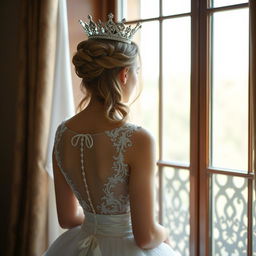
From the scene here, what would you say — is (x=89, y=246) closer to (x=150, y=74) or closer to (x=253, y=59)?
(x=253, y=59)

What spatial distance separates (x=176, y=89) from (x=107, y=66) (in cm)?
85

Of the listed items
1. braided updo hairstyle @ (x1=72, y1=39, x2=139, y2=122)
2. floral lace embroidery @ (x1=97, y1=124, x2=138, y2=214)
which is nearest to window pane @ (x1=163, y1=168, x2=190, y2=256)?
floral lace embroidery @ (x1=97, y1=124, x2=138, y2=214)

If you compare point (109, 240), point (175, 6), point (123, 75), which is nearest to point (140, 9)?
point (175, 6)

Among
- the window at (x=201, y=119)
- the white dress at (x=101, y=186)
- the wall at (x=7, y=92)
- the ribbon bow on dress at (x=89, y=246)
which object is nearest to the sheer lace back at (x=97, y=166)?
the white dress at (x=101, y=186)

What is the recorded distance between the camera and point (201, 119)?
200cm

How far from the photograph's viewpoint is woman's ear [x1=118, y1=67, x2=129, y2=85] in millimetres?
1416

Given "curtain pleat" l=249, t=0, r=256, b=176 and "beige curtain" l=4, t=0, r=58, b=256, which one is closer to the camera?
"curtain pleat" l=249, t=0, r=256, b=176

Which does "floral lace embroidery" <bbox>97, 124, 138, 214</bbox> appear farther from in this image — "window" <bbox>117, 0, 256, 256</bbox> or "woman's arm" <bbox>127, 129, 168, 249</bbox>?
"window" <bbox>117, 0, 256, 256</bbox>

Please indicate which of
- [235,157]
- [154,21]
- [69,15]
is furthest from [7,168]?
[235,157]

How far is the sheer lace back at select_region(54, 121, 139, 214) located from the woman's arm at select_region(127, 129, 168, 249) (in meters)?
0.03

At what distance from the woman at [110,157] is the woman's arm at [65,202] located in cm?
9

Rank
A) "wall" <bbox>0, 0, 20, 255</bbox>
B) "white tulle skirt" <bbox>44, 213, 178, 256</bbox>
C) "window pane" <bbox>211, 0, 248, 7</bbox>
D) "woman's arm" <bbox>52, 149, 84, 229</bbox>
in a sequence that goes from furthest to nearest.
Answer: "wall" <bbox>0, 0, 20, 255</bbox>
"window pane" <bbox>211, 0, 248, 7</bbox>
"woman's arm" <bbox>52, 149, 84, 229</bbox>
"white tulle skirt" <bbox>44, 213, 178, 256</bbox>

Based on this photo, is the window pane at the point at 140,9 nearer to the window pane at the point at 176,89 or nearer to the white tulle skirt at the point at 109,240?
the window pane at the point at 176,89

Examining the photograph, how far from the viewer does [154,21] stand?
7.35 ft
